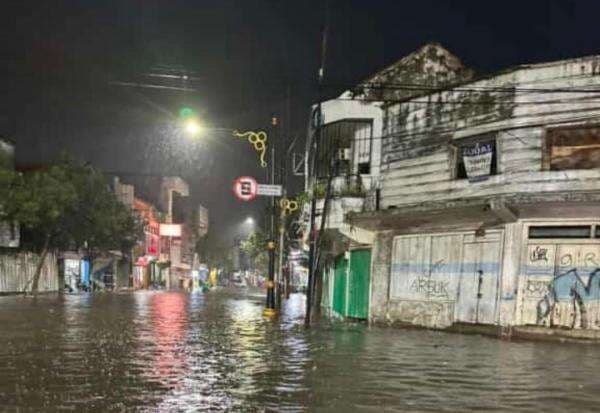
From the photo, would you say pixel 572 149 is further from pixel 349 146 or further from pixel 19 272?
pixel 19 272

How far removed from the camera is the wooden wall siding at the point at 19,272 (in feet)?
141

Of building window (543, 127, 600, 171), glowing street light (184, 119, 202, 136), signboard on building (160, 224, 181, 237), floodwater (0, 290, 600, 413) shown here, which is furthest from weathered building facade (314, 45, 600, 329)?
signboard on building (160, 224, 181, 237)

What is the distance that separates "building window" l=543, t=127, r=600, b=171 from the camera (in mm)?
17241

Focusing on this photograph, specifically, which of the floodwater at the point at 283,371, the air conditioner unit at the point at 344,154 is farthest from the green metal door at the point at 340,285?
the floodwater at the point at 283,371

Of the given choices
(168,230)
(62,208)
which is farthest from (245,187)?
(168,230)

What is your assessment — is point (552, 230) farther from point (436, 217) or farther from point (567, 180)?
point (436, 217)

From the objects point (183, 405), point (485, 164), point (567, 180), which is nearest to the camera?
point (183, 405)

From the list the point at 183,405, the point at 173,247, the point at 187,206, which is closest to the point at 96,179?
the point at 183,405

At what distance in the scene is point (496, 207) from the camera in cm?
→ 1748

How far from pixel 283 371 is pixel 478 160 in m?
10.1

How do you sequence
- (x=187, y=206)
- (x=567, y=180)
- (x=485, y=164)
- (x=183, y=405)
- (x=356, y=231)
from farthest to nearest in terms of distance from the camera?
(x=187, y=206)
(x=356, y=231)
(x=485, y=164)
(x=567, y=180)
(x=183, y=405)

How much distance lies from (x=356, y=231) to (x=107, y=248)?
36.1 metres

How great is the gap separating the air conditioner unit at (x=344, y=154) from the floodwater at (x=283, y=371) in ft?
25.0

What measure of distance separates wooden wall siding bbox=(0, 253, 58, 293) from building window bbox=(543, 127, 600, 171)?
113 ft
